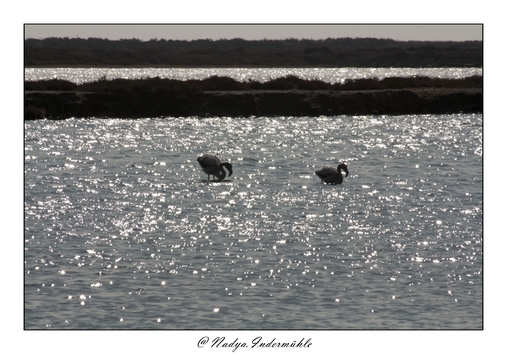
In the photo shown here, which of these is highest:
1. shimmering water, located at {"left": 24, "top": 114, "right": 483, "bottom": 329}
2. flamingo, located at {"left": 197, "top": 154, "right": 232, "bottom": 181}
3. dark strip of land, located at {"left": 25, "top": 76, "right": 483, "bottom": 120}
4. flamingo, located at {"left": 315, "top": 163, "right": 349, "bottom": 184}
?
dark strip of land, located at {"left": 25, "top": 76, "right": 483, "bottom": 120}

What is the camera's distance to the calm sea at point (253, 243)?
13.1 metres

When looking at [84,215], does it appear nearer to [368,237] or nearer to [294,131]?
[368,237]

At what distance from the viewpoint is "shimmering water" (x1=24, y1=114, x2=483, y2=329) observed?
43.0ft

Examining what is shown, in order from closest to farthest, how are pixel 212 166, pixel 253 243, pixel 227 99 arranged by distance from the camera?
pixel 253 243
pixel 212 166
pixel 227 99

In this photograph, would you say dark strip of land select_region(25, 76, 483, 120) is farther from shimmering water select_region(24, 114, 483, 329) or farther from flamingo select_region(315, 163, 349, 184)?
flamingo select_region(315, 163, 349, 184)

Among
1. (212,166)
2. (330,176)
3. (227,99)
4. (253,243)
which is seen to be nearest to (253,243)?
(253,243)

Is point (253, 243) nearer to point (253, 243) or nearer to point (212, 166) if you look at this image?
point (253, 243)

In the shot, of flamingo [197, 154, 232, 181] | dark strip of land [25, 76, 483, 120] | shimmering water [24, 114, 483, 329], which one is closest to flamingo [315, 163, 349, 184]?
shimmering water [24, 114, 483, 329]

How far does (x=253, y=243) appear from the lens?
57.7 ft

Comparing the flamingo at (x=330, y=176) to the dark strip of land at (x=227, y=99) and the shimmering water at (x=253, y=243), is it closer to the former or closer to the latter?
the shimmering water at (x=253, y=243)

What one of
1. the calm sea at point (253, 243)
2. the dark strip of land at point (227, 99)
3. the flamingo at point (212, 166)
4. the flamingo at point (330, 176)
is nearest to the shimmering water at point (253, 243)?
the calm sea at point (253, 243)

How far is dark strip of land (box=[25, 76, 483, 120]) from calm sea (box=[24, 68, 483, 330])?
737 inches

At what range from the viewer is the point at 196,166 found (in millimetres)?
32469

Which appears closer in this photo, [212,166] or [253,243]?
[253,243]
